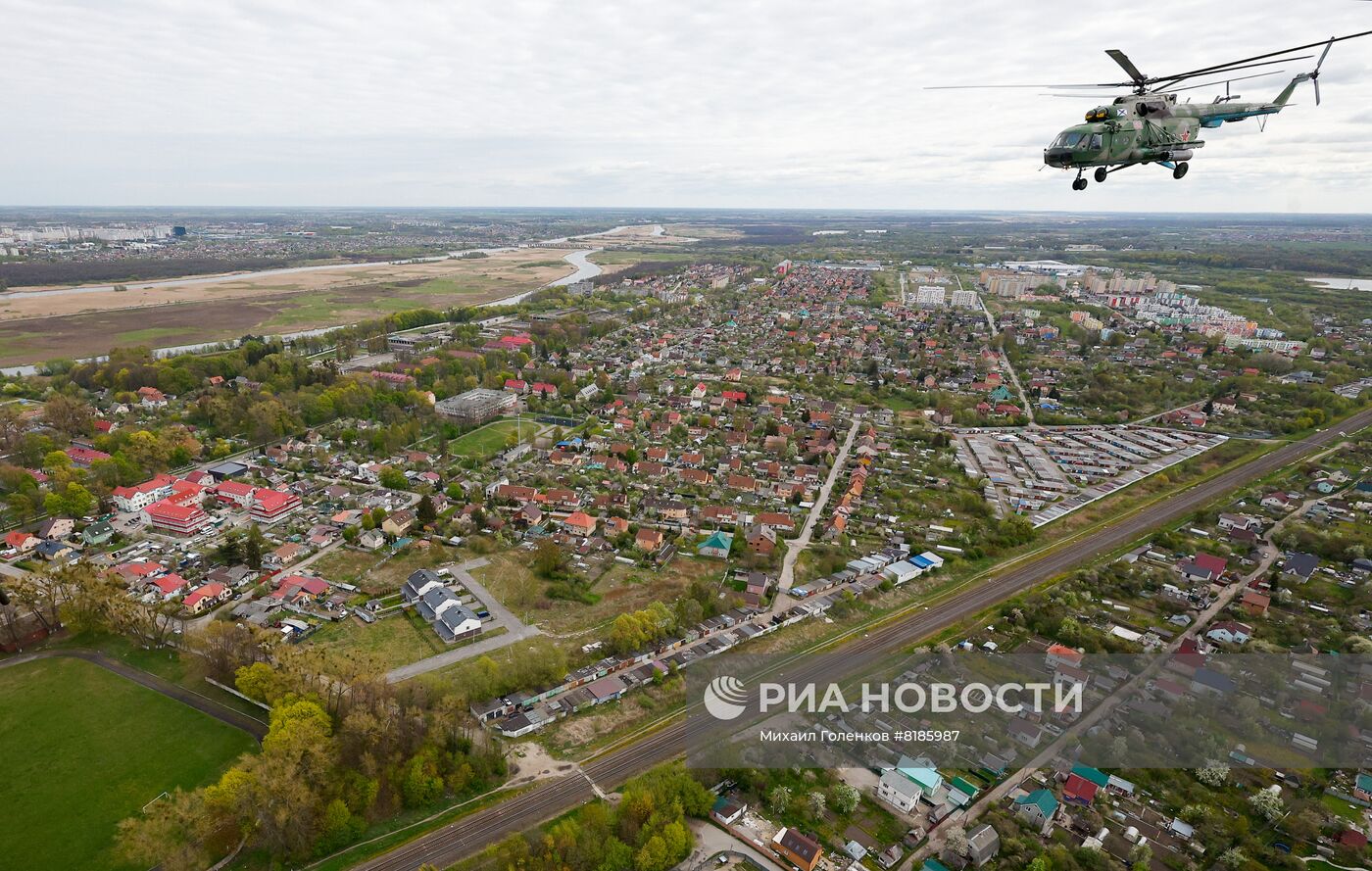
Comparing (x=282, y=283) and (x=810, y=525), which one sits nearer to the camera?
(x=810, y=525)

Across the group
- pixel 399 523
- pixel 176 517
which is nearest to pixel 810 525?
pixel 399 523

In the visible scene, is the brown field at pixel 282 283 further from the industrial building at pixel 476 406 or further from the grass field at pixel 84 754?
the grass field at pixel 84 754

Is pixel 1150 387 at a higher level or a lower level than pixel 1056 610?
higher

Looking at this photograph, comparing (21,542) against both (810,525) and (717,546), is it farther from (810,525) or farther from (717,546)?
(810,525)

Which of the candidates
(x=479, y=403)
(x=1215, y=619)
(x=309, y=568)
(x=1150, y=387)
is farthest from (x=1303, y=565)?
(x=479, y=403)

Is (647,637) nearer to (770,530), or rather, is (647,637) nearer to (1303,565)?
(770,530)

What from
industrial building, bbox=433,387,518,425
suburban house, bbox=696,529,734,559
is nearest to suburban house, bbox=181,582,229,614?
suburban house, bbox=696,529,734,559

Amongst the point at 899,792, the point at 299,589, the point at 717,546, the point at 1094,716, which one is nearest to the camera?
the point at 899,792
